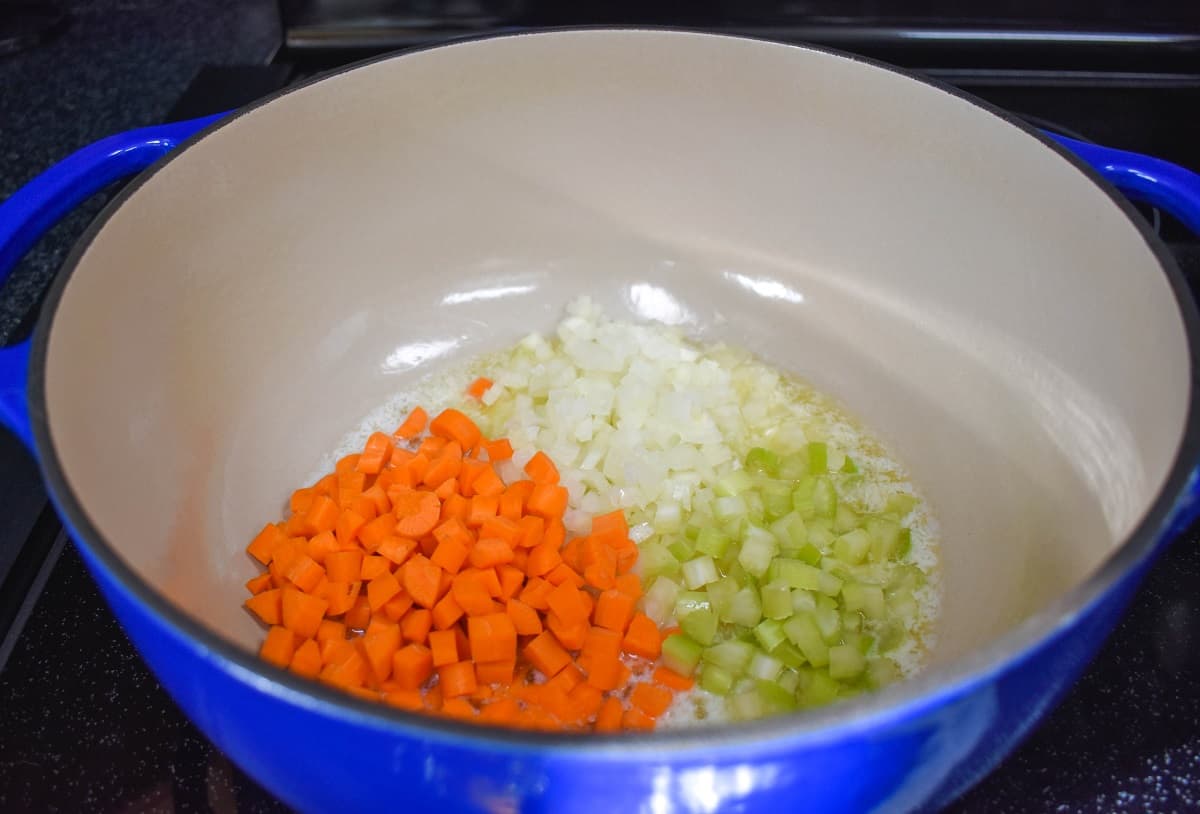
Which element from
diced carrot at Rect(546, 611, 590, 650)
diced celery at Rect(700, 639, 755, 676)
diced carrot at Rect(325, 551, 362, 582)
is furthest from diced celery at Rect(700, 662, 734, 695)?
diced carrot at Rect(325, 551, 362, 582)

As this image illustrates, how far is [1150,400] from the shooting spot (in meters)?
0.79

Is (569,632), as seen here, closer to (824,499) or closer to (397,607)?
(397,607)

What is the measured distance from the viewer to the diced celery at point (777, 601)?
3.05 feet

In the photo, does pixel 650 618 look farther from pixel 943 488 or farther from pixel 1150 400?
pixel 1150 400

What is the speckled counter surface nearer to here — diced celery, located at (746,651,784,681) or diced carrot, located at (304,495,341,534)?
diced carrot, located at (304,495,341,534)

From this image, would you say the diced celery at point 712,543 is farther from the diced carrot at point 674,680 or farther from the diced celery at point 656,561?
the diced carrot at point 674,680

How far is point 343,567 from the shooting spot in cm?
95

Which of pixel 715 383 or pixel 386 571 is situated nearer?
pixel 386 571

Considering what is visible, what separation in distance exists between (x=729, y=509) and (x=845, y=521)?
12 cm

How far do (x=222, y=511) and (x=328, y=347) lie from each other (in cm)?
25

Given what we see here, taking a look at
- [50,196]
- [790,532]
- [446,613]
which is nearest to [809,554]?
[790,532]

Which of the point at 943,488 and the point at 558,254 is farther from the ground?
the point at 558,254

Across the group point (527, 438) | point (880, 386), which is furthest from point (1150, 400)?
point (527, 438)

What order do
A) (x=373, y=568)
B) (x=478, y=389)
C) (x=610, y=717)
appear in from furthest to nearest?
(x=478, y=389), (x=373, y=568), (x=610, y=717)
